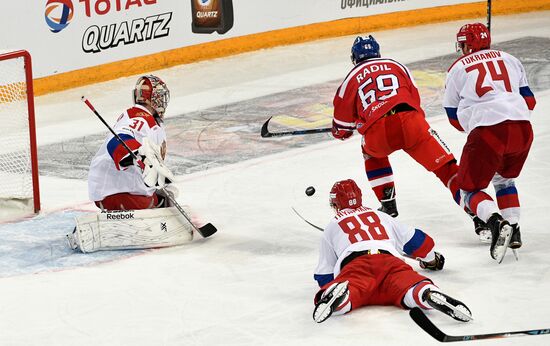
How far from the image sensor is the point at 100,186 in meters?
5.95

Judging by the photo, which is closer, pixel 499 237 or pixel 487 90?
pixel 499 237

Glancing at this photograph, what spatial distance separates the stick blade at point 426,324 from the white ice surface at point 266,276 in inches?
2.4

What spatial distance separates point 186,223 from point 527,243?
1.61m

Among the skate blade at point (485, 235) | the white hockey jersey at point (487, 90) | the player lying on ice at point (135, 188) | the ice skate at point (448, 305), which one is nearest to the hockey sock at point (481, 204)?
the skate blade at point (485, 235)

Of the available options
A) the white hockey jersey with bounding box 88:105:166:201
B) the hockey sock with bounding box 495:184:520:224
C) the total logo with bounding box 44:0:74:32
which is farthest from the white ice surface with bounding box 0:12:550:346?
the total logo with bounding box 44:0:74:32

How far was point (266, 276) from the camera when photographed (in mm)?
5328

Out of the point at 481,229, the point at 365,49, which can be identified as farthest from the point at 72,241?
the point at 481,229

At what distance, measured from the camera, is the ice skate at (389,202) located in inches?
240

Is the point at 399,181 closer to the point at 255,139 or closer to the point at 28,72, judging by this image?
the point at 255,139

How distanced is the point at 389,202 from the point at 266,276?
3.44 ft

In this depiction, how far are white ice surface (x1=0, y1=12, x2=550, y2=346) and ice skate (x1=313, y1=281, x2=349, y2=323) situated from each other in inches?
2.9

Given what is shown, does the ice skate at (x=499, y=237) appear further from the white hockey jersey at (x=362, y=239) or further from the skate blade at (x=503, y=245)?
the white hockey jersey at (x=362, y=239)

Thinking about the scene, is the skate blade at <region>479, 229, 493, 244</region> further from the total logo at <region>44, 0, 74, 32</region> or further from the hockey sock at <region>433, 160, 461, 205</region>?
the total logo at <region>44, 0, 74, 32</region>

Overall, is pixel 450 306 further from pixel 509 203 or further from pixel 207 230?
pixel 207 230
